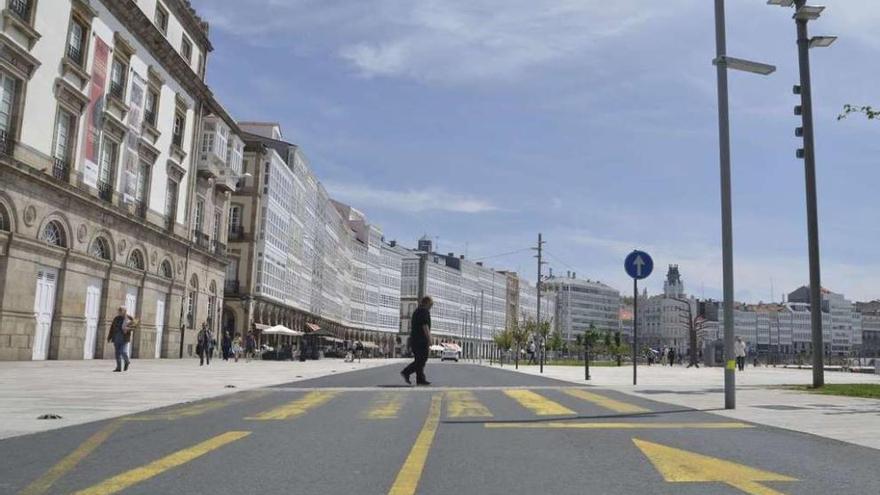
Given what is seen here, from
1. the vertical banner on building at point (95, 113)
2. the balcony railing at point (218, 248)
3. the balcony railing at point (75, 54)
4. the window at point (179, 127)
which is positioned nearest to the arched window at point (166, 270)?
the window at point (179, 127)

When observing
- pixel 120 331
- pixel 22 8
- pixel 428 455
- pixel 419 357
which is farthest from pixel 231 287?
pixel 428 455

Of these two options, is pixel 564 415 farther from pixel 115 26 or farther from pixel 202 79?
pixel 202 79

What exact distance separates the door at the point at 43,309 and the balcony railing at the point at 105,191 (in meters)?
5.32

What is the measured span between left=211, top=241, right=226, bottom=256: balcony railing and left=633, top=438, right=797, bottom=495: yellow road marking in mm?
47907

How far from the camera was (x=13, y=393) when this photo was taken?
41.0 feet

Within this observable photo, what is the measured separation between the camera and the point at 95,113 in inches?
1271

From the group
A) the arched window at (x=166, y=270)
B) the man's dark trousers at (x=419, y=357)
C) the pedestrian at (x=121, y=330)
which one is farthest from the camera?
the arched window at (x=166, y=270)

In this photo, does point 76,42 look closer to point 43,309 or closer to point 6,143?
point 6,143

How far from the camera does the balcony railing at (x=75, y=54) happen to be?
29.8 m

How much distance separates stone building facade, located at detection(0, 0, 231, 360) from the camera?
26172 mm

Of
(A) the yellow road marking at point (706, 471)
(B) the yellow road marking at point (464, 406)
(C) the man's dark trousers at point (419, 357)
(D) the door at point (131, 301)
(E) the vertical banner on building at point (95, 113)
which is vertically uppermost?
(E) the vertical banner on building at point (95, 113)

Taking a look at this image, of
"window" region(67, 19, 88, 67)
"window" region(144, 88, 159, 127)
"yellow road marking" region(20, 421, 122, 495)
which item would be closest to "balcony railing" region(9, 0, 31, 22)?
"window" region(67, 19, 88, 67)

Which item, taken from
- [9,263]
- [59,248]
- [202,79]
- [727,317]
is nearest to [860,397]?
[727,317]

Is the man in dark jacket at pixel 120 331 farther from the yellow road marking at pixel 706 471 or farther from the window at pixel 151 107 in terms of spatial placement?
the window at pixel 151 107
